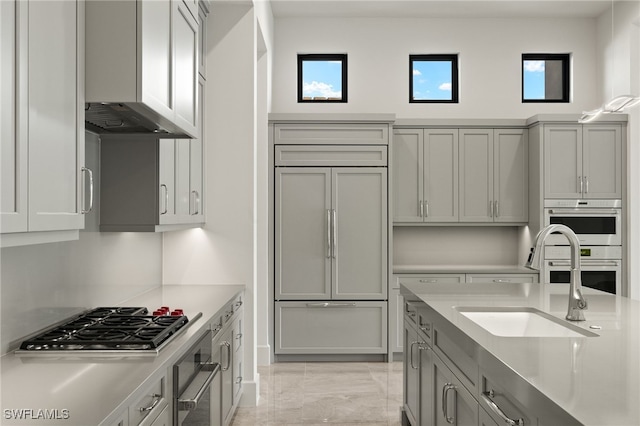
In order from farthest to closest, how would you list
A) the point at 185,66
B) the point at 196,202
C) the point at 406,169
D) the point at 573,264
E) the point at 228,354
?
1. the point at 406,169
2. the point at 196,202
3. the point at 228,354
4. the point at 185,66
5. the point at 573,264

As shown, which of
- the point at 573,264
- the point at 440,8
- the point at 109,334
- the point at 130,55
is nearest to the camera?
the point at 130,55

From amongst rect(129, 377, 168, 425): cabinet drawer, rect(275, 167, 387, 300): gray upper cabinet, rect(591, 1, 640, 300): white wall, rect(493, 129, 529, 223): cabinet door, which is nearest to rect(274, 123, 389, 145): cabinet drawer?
rect(275, 167, 387, 300): gray upper cabinet

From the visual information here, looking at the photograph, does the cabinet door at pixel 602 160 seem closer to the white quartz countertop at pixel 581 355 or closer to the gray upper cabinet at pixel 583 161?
the gray upper cabinet at pixel 583 161

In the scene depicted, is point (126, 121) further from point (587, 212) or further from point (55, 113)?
point (587, 212)

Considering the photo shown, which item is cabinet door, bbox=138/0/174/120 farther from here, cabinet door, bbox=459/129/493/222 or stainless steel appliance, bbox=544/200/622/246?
stainless steel appliance, bbox=544/200/622/246

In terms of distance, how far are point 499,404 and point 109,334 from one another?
1.45m

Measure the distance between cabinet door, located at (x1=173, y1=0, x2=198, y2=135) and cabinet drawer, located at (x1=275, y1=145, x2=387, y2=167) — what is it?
216 cm

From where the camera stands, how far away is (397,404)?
13.0 feet

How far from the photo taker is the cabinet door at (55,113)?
1571mm

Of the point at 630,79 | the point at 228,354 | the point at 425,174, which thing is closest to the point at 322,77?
the point at 425,174

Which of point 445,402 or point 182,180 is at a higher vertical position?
point 182,180

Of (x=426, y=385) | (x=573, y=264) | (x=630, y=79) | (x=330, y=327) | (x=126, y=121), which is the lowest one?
(x=330, y=327)

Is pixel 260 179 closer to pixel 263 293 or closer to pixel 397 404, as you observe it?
pixel 263 293

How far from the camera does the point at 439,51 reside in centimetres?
580
